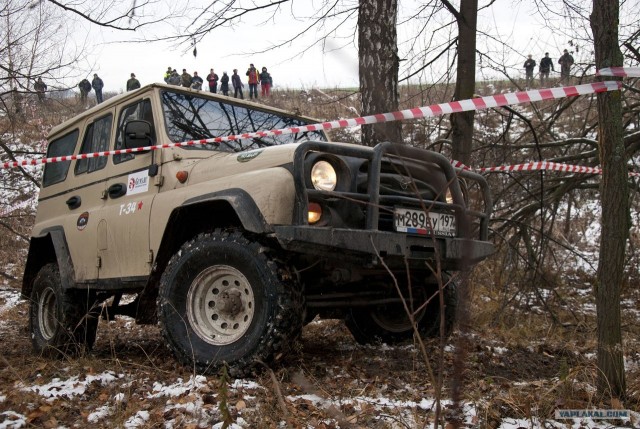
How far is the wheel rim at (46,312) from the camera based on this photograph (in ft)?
17.0

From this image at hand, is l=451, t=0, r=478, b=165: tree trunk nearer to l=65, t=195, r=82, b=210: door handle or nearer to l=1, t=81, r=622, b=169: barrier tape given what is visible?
l=1, t=81, r=622, b=169: barrier tape

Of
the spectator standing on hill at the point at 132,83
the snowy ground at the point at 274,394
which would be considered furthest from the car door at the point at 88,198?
the spectator standing on hill at the point at 132,83

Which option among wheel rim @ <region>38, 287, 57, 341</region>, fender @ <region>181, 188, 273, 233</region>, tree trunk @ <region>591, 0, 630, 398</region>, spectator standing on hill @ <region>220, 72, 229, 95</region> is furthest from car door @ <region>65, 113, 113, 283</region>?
spectator standing on hill @ <region>220, 72, 229, 95</region>

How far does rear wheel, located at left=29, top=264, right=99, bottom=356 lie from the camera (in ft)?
15.8

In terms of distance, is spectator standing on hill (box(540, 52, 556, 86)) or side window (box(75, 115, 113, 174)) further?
spectator standing on hill (box(540, 52, 556, 86))

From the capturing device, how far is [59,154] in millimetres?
5781

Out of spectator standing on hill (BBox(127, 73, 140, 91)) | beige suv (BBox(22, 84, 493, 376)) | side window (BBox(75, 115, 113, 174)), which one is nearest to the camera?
beige suv (BBox(22, 84, 493, 376))

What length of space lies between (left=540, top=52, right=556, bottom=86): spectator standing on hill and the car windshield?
134 inches

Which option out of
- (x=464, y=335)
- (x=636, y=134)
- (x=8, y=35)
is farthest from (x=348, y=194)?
(x=8, y=35)

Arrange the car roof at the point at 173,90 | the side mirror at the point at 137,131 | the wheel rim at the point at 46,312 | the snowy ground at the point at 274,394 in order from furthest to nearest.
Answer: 1. the wheel rim at the point at 46,312
2. the car roof at the point at 173,90
3. the side mirror at the point at 137,131
4. the snowy ground at the point at 274,394

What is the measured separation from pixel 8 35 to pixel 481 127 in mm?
6892

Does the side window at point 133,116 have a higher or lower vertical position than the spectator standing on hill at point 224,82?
lower

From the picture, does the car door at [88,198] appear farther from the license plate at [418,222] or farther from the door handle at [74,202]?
the license plate at [418,222]

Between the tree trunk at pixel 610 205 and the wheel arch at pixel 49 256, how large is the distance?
13.1ft
